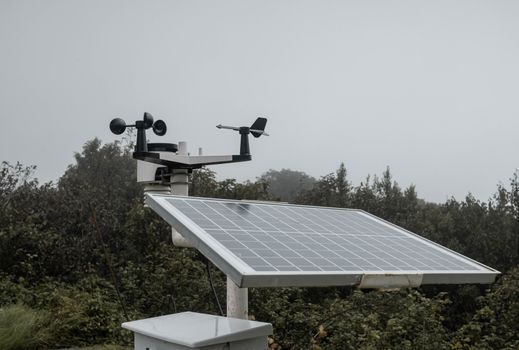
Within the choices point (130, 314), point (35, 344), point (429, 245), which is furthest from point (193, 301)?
point (429, 245)

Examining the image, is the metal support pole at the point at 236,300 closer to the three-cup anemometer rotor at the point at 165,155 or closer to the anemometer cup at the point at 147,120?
the three-cup anemometer rotor at the point at 165,155

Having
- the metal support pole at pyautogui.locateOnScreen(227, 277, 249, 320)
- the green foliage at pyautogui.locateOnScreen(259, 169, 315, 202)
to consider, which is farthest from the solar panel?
the green foliage at pyautogui.locateOnScreen(259, 169, 315, 202)

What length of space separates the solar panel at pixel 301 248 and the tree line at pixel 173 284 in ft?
4.20

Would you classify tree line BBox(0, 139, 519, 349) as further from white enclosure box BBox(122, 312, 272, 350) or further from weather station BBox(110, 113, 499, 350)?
white enclosure box BBox(122, 312, 272, 350)

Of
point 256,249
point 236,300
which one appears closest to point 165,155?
point 236,300

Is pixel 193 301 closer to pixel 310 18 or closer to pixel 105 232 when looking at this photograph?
pixel 105 232

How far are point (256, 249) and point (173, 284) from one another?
7.24 meters

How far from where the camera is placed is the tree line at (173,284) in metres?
9.04

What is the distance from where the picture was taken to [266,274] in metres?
3.76

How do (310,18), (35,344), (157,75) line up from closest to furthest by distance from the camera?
(35,344) < (157,75) < (310,18)

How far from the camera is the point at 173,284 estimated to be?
36.9 ft

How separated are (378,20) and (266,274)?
683 inches

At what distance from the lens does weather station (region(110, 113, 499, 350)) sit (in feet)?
13.4

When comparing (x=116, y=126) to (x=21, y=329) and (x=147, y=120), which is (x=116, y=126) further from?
(x=21, y=329)
